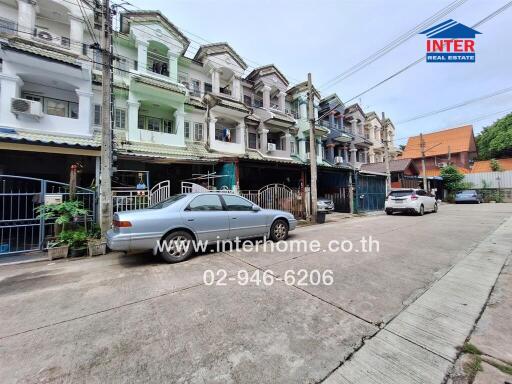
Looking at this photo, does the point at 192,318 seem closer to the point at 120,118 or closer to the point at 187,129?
the point at 120,118

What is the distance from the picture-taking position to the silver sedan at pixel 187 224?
14.6ft

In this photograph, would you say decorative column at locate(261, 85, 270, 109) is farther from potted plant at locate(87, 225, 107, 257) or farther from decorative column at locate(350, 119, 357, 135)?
potted plant at locate(87, 225, 107, 257)

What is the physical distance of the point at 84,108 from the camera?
966 centimetres

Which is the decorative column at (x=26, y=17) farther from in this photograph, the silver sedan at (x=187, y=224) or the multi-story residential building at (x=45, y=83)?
the silver sedan at (x=187, y=224)

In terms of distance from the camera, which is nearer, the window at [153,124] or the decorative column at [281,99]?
the window at [153,124]

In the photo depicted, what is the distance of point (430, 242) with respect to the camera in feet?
20.6

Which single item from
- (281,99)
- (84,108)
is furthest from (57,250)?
(281,99)

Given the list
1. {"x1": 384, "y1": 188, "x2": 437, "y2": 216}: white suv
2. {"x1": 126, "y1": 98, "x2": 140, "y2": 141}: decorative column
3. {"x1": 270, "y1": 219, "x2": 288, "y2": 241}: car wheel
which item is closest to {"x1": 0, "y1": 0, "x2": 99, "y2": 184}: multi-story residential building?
{"x1": 126, "y1": 98, "x2": 140, "y2": 141}: decorative column

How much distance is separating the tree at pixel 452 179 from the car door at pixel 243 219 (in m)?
28.3

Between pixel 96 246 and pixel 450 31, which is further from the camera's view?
pixel 450 31

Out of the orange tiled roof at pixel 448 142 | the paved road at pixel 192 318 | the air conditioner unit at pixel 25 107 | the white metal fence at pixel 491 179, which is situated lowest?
the paved road at pixel 192 318

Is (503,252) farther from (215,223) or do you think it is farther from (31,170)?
(31,170)

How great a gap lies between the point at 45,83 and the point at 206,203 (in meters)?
10.2

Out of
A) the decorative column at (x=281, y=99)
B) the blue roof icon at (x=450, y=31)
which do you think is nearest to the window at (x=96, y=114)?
the decorative column at (x=281, y=99)
